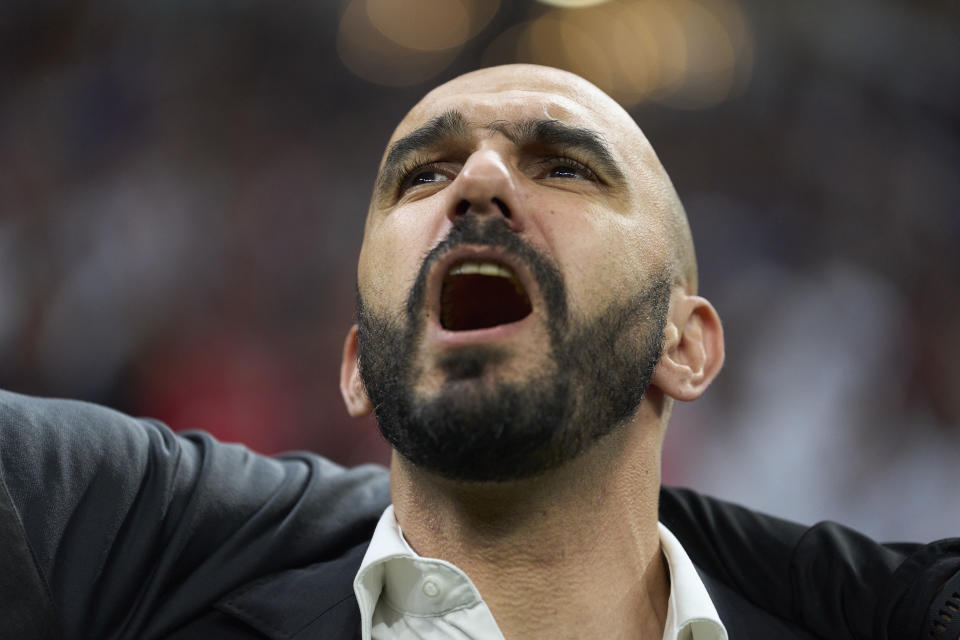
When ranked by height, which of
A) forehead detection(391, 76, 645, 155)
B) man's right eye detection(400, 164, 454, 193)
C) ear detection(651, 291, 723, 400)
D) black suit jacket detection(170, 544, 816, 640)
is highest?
forehead detection(391, 76, 645, 155)

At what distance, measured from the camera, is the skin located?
1.17m

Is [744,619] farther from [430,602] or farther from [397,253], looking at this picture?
[397,253]

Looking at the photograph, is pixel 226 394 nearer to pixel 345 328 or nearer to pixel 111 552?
pixel 345 328

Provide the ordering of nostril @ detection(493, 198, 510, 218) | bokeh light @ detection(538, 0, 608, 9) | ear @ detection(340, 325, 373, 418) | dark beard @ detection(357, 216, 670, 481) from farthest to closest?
1. bokeh light @ detection(538, 0, 608, 9)
2. ear @ detection(340, 325, 373, 418)
3. nostril @ detection(493, 198, 510, 218)
4. dark beard @ detection(357, 216, 670, 481)

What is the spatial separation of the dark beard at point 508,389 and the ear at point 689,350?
0.13 m

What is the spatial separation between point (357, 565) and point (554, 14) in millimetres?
3204

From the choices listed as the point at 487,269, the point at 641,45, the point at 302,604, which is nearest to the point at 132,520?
the point at 302,604

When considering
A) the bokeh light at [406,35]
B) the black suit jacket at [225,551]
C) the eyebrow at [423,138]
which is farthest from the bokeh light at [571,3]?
the black suit jacket at [225,551]

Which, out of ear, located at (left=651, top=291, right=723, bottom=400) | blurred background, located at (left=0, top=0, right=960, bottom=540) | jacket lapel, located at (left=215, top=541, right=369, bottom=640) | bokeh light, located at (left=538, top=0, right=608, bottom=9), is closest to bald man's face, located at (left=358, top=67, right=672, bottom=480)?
ear, located at (left=651, top=291, right=723, bottom=400)

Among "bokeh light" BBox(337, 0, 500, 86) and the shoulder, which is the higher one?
"bokeh light" BBox(337, 0, 500, 86)

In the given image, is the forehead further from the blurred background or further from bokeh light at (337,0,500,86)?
bokeh light at (337,0,500,86)

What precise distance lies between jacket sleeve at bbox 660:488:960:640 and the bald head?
43 centimetres

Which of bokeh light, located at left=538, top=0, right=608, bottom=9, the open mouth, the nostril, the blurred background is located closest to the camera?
the nostril

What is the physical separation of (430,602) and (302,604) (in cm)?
21
